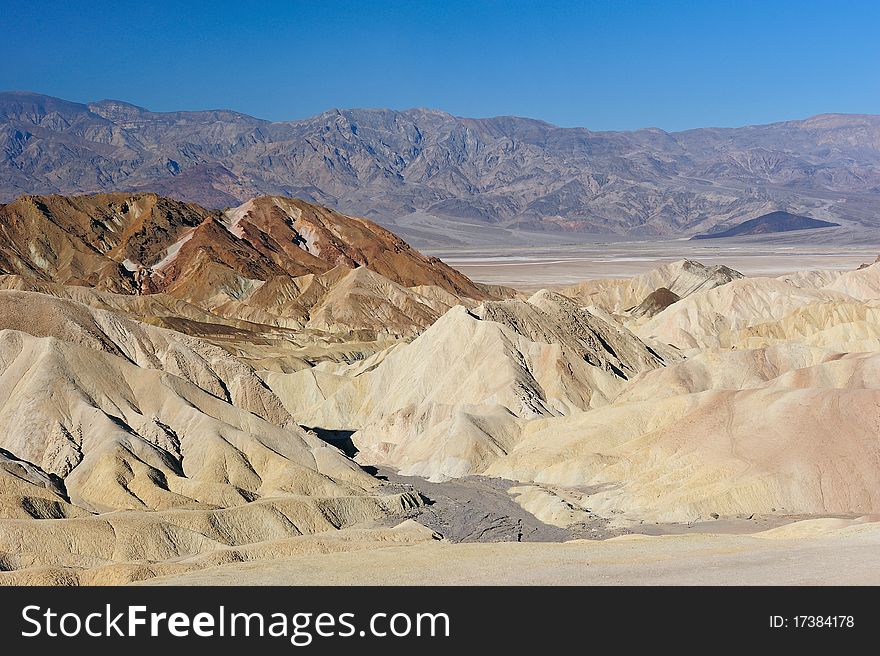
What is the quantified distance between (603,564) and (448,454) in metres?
30.2

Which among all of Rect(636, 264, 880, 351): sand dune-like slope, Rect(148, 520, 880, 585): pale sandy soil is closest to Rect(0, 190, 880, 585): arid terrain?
Rect(148, 520, 880, 585): pale sandy soil

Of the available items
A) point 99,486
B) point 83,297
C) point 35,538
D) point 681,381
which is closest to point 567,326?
point 681,381

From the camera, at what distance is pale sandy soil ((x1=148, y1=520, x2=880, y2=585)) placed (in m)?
33.2

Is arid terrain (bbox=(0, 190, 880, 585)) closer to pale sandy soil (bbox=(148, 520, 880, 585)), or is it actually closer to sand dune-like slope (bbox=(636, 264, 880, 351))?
pale sandy soil (bbox=(148, 520, 880, 585))

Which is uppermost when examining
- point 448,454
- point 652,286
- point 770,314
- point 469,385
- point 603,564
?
point 652,286

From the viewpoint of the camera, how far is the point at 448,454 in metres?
65.6

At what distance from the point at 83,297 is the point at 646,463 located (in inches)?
3178

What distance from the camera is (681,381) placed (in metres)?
74.8

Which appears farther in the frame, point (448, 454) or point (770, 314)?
point (770, 314)

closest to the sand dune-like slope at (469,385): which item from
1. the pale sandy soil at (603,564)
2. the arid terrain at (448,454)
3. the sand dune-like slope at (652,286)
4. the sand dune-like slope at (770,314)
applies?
the arid terrain at (448,454)

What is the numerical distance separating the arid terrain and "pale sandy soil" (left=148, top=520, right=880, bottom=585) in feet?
0.52

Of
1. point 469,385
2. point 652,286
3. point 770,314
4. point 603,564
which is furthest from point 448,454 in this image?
point 652,286

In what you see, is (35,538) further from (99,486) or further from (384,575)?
(384,575)

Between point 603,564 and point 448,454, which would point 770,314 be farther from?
point 603,564
